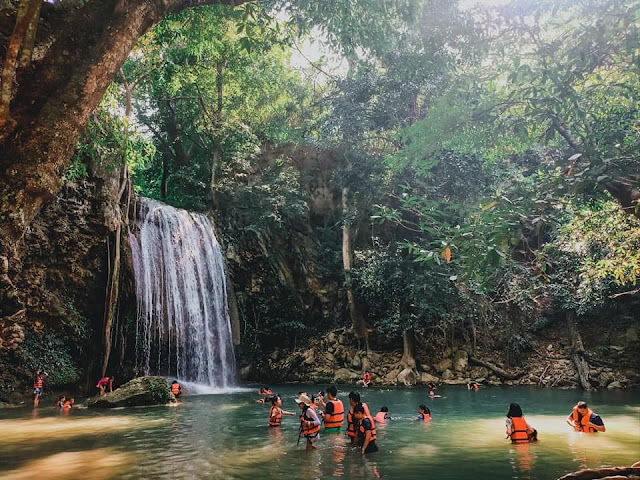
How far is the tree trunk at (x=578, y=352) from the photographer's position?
61.7 feet

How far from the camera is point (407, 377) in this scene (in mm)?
20109

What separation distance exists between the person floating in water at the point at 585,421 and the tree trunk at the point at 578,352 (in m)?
10.4

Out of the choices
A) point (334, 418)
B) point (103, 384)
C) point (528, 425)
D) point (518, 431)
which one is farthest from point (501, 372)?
point (103, 384)

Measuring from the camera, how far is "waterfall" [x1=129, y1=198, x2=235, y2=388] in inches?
677

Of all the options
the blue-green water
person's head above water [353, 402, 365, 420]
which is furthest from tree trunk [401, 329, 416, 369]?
person's head above water [353, 402, 365, 420]

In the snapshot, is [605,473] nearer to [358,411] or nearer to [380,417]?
[358,411]

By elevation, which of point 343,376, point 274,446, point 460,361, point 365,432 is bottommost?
point 274,446

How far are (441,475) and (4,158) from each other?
6.80 meters

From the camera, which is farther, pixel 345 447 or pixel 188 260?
pixel 188 260

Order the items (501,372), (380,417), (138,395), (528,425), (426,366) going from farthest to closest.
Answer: (426,366)
(501,372)
(138,395)
(380,417)
(528,425)

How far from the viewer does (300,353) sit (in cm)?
2211

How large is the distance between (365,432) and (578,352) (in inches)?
599

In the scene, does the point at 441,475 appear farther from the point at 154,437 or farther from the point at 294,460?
the point at 154,437

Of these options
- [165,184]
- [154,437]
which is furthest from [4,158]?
[165,184]
